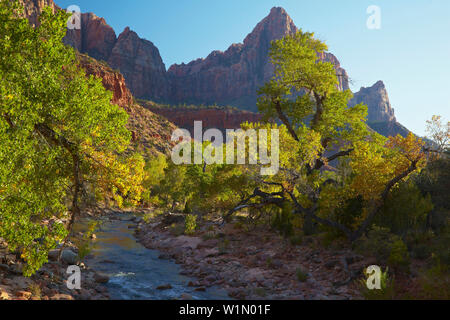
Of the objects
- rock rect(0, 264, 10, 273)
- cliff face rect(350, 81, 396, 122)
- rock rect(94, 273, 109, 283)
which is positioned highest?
cliff face rect(350, 81, 396, 122)

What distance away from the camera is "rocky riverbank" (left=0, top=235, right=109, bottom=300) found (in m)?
8.66

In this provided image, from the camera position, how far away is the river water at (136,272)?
37.8ft

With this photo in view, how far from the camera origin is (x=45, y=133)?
927cm

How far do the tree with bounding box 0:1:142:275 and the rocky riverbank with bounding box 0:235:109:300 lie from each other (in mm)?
1554

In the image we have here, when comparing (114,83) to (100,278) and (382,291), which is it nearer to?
(100,278)

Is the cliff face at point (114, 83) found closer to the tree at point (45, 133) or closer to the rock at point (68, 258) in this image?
the rock at point (68, 258)

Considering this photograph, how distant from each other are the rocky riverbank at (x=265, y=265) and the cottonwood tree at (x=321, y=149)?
1975 millimetres

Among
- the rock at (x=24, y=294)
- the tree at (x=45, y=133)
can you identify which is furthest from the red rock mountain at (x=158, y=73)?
the rock at (x=24, y=294)

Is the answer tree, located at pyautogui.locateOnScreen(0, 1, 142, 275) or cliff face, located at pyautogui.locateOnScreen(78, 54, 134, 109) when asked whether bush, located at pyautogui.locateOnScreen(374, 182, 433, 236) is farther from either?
cliff face, located at pyautogui.locateOnScreen(78, 54, 134, 109)

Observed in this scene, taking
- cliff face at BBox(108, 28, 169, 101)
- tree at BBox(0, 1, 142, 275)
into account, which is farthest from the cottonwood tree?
cliff face at BBox(108, 28, 169, 101)

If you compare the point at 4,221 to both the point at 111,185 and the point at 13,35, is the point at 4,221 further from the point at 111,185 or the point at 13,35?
the point at 13,35

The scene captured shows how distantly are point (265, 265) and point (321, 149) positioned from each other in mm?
7506
